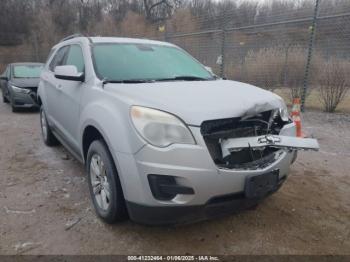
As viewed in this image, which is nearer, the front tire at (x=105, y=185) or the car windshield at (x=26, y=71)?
the front tire at (x=105, y=185)

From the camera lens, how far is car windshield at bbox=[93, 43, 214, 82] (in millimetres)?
3006

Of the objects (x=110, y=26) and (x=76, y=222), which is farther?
(x=110, y=26)

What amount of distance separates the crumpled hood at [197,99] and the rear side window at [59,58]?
182cm

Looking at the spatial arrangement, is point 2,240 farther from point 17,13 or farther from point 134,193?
point 17,13

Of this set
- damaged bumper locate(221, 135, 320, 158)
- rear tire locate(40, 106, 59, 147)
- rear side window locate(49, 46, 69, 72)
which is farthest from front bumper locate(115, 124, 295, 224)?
rear tire locate(40, 106, 59, 147)

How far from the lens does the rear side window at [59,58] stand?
412 centimetres

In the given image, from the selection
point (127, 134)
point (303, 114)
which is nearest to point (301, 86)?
point (303, 114)

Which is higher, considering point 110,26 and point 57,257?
point 110,26

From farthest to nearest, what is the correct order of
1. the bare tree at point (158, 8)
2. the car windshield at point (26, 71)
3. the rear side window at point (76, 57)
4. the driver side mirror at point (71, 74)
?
1. the bare tree at point (158, 8)
2. the car windshield at point (26, 71)
3. the rear side window at point (76, 57)
4. the driver side mirror at point (71, 74)

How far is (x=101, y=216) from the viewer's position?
103 inches

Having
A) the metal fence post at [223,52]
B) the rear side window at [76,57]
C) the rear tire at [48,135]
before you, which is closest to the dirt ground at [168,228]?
the rear tire at [48,135]

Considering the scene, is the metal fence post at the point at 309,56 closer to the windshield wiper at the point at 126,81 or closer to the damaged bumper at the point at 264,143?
the damaged bumper at the point at 264,143

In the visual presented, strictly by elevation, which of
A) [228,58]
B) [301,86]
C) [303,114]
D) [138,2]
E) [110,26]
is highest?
[138,2]

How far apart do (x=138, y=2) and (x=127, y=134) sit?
3746 centimetres
